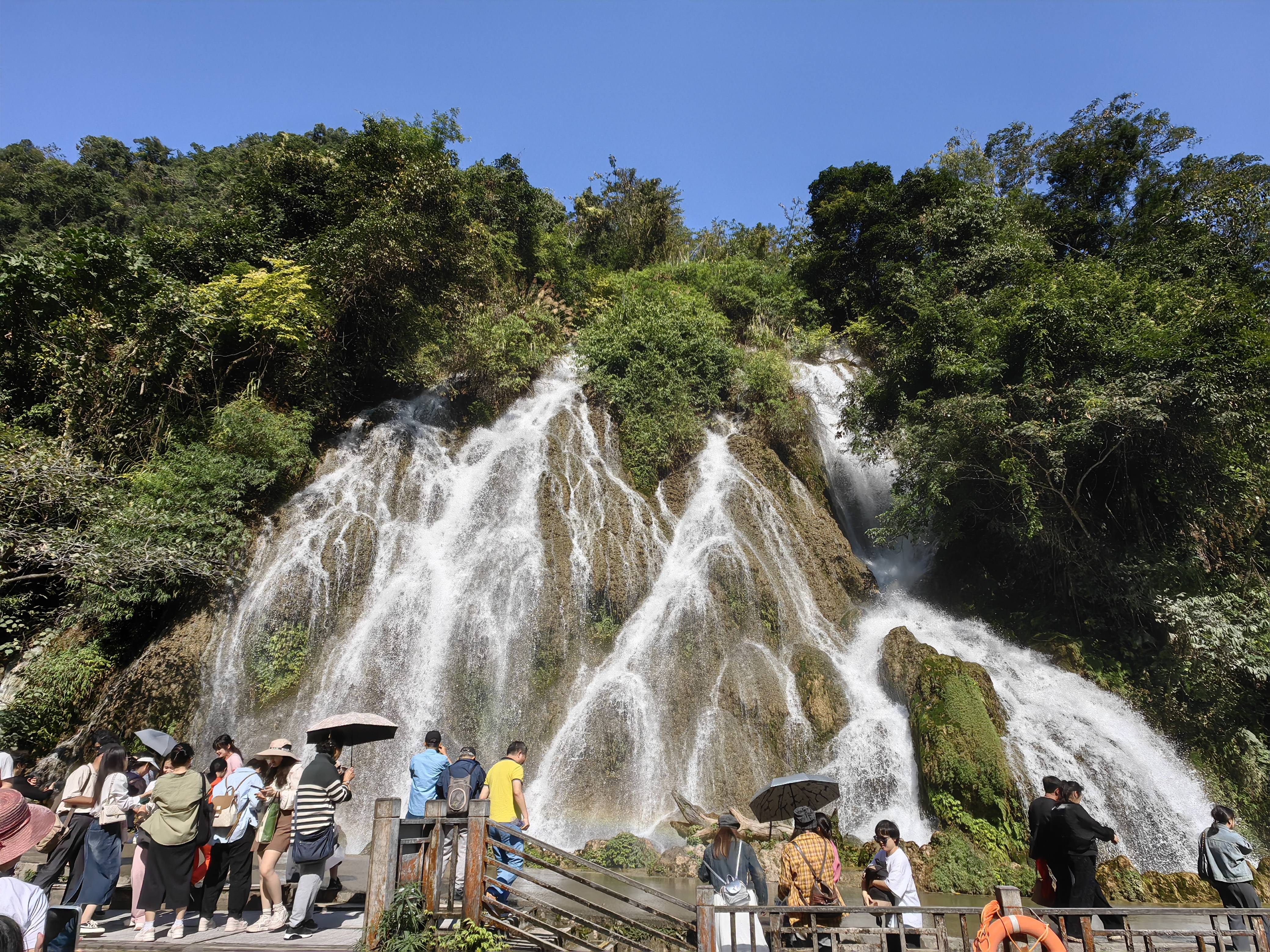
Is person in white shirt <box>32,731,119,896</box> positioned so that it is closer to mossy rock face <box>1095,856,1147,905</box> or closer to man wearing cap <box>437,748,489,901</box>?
man wearing cap <box>437,748,489,901</box>

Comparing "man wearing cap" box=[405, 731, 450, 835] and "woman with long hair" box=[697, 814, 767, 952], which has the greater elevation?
"man wearing cap" box=[405, 731, 450, 835]

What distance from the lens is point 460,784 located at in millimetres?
5570

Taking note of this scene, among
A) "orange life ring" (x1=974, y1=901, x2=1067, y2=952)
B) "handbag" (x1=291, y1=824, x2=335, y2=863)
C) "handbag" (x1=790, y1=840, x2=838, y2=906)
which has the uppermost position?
"handbag" (x1=291, y1=824, x2=335, y2=863)

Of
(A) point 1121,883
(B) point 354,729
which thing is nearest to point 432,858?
(B) point 354,729

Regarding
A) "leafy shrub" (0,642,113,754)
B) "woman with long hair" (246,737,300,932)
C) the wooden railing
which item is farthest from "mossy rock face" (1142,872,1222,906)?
"leafy shrub" (0,642,113,754)

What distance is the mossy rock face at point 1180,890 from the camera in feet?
32.7

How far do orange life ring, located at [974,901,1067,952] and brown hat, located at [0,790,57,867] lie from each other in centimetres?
567

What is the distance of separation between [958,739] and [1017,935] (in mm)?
8190

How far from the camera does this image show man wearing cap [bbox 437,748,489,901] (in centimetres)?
566

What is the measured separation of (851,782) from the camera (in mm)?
12766

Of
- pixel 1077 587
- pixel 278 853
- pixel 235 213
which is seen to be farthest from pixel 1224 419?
pixel 235 213

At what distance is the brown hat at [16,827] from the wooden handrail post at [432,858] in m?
2.35

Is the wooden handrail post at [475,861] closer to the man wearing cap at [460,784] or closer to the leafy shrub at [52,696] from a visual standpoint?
the man wearing cap at [460,784]

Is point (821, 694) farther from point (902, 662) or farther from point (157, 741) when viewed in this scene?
point (157, 741)
